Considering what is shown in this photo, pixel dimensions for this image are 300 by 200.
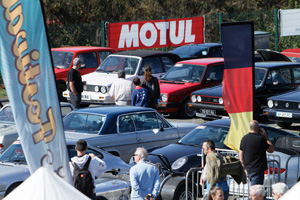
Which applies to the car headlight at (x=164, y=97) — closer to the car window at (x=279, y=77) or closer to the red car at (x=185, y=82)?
the red car at (x=185, y=82)

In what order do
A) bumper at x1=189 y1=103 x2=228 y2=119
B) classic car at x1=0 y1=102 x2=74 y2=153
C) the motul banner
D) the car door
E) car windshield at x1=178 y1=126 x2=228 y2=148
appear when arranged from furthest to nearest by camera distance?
the motul banner < bumper at x1=189 y1=103 x2=228 y2=119 < the car door < classic car at x1=0 y1=102 x2=74 y2=153 < car windshield at x1=178 y1=126 x2=228 y2=148

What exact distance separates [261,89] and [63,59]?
22.7ft

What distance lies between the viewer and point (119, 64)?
1891cm

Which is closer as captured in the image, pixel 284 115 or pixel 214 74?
pixel 284 115

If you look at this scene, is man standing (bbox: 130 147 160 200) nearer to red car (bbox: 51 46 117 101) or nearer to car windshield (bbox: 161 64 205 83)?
car windshield (bbox: 161 64 205 83)

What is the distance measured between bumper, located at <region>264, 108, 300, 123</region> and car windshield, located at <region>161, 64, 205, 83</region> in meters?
2.84

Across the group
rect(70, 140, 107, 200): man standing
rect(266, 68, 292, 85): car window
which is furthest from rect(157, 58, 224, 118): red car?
rect(70, 140, 107, 200): man standing

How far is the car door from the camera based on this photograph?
39.3 ft

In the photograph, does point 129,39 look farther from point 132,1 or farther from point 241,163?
point 241,163

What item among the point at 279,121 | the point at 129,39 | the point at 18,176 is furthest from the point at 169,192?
the point at 129,39

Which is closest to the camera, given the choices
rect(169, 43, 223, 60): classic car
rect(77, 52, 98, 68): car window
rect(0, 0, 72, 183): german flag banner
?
rect(0, 0, 72, 183): german flag banner

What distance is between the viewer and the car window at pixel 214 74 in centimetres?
1761

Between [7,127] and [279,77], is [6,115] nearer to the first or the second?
[7,127]

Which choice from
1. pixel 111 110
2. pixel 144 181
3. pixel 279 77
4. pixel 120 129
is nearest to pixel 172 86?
pixel 279 77
